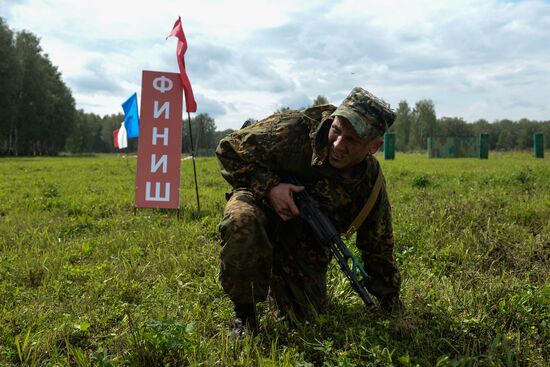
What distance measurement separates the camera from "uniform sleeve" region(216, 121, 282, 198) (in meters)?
2.90

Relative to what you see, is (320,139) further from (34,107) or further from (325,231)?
(34,107)

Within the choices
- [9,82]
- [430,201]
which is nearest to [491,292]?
[430,201]

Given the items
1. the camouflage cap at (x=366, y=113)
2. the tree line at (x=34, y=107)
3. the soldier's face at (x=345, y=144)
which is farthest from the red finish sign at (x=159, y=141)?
the tree line at (x=34, y=107)

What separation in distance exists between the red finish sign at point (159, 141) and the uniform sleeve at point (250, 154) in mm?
3375

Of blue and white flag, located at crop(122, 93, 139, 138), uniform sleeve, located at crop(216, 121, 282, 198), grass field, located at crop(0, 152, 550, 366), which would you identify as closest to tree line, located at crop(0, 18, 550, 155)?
blue and white flag, located at crop(122, 93, 139, 138)

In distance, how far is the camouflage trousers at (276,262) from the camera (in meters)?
2.56

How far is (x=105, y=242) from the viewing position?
177 inches

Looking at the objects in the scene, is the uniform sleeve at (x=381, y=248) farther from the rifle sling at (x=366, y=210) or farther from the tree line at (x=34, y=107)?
the tree line at (x=34, y=107)

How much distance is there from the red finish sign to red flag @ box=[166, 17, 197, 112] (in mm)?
91

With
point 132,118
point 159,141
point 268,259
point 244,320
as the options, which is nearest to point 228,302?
point 244,320

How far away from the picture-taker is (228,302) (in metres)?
3.05

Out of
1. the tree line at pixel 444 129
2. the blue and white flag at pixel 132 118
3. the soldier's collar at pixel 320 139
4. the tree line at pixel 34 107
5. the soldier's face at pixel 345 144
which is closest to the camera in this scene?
the soldier's face at pixel 345 144

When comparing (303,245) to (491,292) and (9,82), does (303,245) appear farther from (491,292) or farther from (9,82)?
(9,82)

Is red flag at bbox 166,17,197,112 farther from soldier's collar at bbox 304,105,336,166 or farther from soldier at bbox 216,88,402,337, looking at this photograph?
soldier's collar at bbox 304,105,336,166
